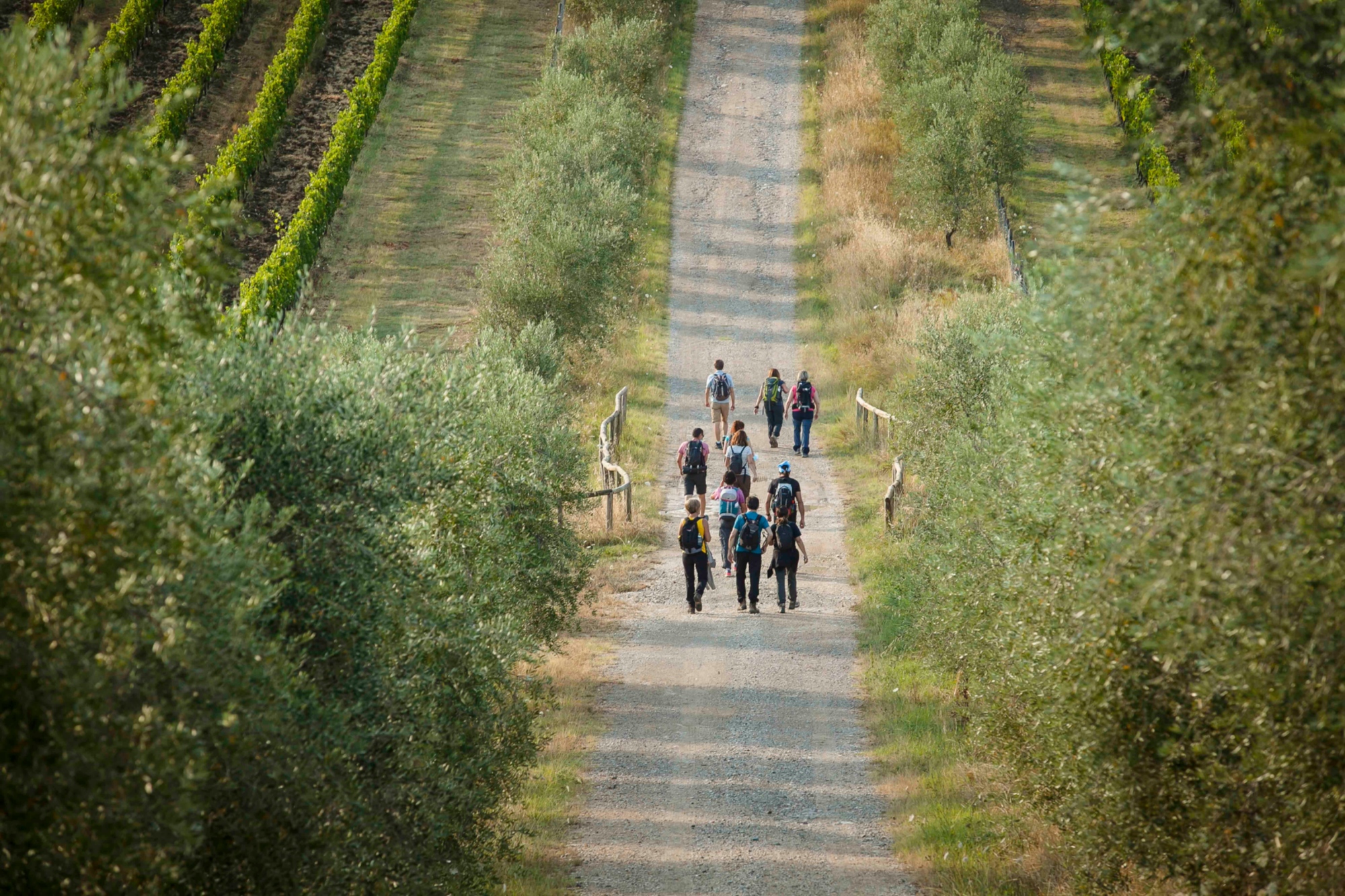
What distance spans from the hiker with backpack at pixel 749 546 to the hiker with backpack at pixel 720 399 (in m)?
6.37

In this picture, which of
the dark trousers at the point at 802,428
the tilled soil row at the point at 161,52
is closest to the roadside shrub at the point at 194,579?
the dark trousers at the point at 802,428

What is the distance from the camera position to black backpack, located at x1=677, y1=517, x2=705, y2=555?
1905 centimetres

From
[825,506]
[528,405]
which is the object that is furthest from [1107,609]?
[825,506]

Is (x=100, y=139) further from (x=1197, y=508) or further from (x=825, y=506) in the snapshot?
(x=825, y=506)

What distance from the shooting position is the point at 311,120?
44.2 m

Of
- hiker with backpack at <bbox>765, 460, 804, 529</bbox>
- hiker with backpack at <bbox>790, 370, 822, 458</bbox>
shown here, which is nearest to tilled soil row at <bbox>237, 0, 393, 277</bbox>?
hiker with backpack at <bbox>790, 370, 822, 458</bbox>

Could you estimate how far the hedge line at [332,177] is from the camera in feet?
105

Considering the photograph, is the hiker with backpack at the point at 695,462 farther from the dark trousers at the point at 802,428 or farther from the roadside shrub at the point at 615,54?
the roadside shrub at the point at 615,54

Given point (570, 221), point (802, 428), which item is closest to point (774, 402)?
point (802, 428)

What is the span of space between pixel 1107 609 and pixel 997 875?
17.2 feet

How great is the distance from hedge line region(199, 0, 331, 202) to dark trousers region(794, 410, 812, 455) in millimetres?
15414

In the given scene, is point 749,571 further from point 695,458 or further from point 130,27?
point 130,27

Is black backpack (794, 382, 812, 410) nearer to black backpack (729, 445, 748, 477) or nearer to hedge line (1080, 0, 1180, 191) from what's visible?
black backpack (729, 445, 748, 477)

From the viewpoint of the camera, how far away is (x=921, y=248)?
36.6 m
